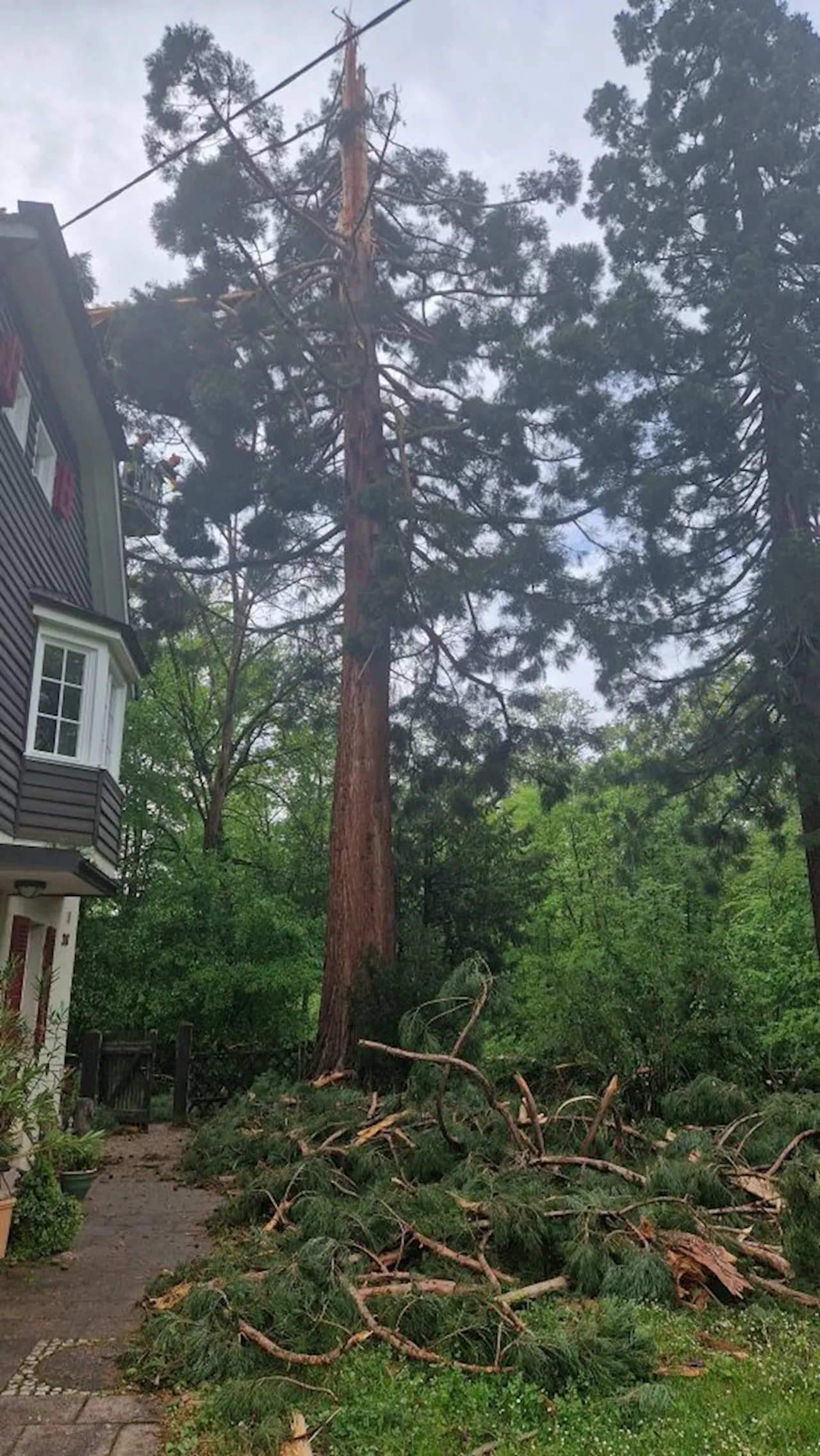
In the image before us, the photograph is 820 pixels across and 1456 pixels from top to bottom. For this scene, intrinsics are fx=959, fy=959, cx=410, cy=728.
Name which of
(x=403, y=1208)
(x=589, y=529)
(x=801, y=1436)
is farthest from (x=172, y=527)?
(x=801, y=1436)

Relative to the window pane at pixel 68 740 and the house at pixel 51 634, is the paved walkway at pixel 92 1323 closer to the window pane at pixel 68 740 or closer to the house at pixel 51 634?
the house at pixel 51 634

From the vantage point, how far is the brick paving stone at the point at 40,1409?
3484 mm

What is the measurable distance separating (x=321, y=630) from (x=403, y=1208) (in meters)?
10.9

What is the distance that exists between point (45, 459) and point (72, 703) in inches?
108

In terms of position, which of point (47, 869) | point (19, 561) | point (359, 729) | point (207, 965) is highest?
point (19, 561)

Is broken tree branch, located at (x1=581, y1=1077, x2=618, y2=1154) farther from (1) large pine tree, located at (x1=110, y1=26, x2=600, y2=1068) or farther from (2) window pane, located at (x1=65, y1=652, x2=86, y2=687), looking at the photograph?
(2) window pane, located at (x1=65, y1=652, x2=86, y2=687)

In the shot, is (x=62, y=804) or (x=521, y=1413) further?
(x=62, y=804)

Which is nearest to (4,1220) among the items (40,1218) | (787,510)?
(40,1218)

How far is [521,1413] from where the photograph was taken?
341 cm

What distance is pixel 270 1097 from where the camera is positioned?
398 inches

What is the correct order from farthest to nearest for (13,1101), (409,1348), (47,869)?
(47,869) < (13,1101) < (409,1348)

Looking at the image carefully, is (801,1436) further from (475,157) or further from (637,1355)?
(475,157)

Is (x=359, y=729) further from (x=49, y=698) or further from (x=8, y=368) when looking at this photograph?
(x=8, y=368)

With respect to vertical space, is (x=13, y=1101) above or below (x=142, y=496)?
below
